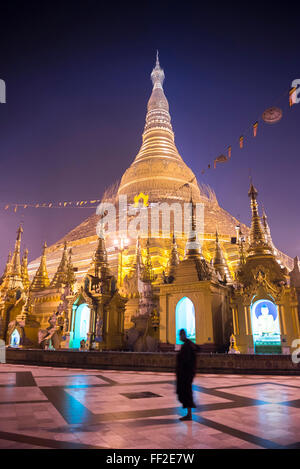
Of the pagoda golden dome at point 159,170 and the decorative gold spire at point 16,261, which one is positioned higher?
the pagoda golden dome at point 159,170

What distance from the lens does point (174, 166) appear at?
47.8 metres

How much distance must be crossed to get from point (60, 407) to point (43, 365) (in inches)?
405

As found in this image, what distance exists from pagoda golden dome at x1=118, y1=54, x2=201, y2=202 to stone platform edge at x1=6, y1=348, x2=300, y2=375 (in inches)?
1129

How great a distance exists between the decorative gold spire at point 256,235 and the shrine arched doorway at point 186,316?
4.40 m

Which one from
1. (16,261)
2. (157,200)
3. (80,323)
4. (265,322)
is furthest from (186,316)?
(157,200)

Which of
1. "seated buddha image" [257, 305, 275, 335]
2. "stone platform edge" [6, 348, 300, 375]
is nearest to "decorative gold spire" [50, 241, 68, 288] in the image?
"stone platform edge" [6, 348, 300, 375]

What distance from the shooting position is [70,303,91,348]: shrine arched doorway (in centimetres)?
1941

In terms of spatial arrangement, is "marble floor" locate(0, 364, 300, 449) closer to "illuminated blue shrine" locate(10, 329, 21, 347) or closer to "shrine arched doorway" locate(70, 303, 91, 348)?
"shrine arched doorway" locate(70, 303, 91, 348)

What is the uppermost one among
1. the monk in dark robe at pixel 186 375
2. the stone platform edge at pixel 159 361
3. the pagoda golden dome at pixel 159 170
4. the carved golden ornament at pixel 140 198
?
the pagoda golden dome at pixel 159 170

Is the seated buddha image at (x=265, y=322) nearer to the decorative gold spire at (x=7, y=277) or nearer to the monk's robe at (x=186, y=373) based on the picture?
the monk's robe at (x=186, y=373)

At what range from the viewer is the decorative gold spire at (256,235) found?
17141 millimetres

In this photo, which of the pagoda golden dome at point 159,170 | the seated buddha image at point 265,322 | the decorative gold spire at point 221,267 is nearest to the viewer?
the seated buddha image at point 265,322

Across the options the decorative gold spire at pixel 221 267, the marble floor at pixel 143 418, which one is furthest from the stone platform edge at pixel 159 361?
the decorative gold spire at pixel 221 267
